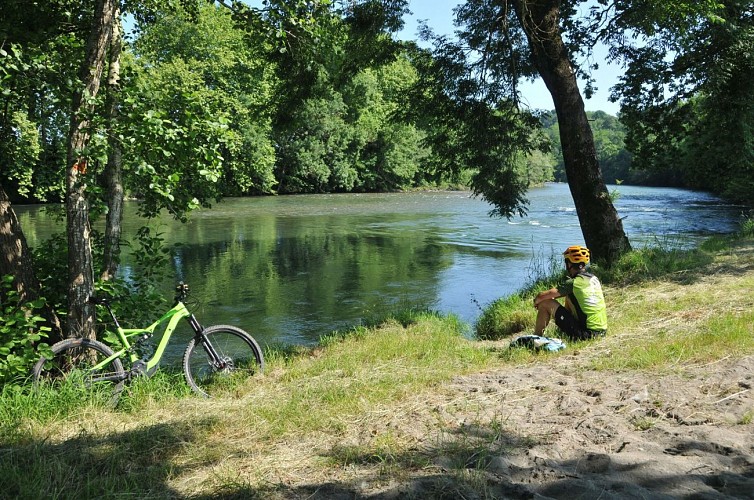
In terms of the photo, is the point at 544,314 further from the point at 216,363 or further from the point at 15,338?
the point at 15,338

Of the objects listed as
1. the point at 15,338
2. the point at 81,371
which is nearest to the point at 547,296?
the point at 81,371

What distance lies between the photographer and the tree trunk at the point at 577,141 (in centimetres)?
1089

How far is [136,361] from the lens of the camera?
6.07 metres

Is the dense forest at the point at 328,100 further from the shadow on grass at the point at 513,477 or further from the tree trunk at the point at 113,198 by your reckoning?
the shadow on grass at the point at 513,477

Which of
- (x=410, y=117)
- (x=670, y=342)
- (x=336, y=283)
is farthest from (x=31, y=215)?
(x=670, y=342)

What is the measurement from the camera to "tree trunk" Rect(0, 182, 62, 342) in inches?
254

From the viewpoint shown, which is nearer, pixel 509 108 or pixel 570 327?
pixel 570 327

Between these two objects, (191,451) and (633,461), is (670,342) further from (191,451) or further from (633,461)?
(191,451)

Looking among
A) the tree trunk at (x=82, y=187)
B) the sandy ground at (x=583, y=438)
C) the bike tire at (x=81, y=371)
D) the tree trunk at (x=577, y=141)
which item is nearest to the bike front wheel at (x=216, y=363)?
the bike tire at (x=81, y=371)

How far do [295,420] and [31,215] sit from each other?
33.9 m

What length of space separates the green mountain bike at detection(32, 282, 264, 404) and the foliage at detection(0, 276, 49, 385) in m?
0.18

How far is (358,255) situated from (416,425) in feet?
51.2

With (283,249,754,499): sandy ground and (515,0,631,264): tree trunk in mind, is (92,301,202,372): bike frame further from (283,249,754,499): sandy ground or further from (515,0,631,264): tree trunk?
(515,0,631,264): tree trunk

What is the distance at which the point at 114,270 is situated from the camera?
726 cm
